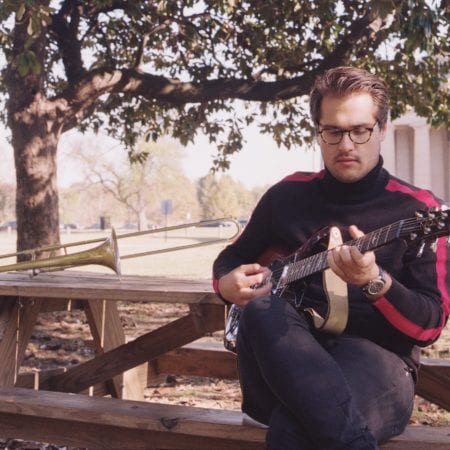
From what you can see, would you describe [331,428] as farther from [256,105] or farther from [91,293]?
[256,105]

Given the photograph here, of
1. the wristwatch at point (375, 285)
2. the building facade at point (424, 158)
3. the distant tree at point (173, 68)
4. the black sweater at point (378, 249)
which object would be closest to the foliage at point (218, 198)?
the building facade at point (424, 158)

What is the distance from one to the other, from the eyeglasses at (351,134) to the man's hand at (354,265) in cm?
47

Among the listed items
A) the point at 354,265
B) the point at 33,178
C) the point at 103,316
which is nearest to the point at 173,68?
the point at 33,178

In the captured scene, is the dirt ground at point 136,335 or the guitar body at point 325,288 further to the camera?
the dirt ground at point 136,335

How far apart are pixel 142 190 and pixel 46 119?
6516cm

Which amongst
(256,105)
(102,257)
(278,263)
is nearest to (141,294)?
(102,257)

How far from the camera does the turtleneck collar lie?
2412 millimetres

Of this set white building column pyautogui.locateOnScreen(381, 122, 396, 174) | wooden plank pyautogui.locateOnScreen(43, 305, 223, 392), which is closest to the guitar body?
wooden plank pyautogui.locateOnScreen(43, 305, 223, 392)

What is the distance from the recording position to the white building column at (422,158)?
4803cm

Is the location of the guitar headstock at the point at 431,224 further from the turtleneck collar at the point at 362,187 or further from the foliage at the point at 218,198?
the foliage at the point at 218,198

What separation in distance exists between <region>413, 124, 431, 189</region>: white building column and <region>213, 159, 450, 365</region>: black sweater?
46791 millimetres

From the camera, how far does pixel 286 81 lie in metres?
9.09

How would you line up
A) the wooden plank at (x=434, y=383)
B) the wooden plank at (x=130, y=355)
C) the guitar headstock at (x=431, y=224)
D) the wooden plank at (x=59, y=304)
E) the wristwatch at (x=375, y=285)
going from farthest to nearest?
1. the wooden plank at (x=59, y=304)
2. the wooden plank at (x=130, y=355)
3. the wooden plank at (x=434, y=383)
4. the wristwatch at (x=375, y=285)
5. the guitar headstock at (x=431, y=224)

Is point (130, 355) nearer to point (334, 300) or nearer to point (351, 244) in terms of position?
point (334, 300)
